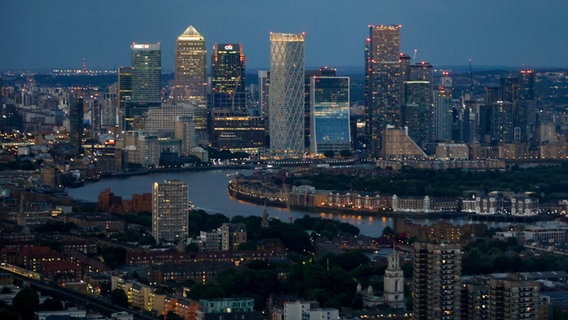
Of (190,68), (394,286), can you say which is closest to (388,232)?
(394,286)

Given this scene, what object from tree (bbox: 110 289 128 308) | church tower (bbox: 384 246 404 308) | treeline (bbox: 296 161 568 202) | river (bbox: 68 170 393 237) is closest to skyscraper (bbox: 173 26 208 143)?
river (bbox: 68 170 393 237)

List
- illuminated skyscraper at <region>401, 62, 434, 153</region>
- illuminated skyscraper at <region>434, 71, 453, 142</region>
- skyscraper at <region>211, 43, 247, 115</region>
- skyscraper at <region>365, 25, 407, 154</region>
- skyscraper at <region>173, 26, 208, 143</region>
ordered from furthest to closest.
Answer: skyscraper at <region>173, 26, 208, 143</region>
skyscraper at <region>211, 43, 247, 115</region>
illuminated skyscraper at <region>434, 71, 453, 142</region>
skyscraper at <region>365, 25, 407, 154</region>
illuminated skyscraper at <region>401, 62, 434, 153</region>

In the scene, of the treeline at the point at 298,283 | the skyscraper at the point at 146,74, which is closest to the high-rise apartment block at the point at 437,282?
the treeline at the point at 298,283

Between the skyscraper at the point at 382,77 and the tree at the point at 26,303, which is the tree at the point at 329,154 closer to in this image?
the skyscraper at the point at 382,77

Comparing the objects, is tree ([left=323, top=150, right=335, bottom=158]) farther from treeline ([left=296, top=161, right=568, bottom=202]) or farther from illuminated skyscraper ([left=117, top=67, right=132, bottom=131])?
illuminated skyscraper ([left=117, top=67, right=132, bottom=131])

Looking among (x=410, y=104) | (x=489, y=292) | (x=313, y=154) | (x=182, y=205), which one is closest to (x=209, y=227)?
(x=182, y=205)

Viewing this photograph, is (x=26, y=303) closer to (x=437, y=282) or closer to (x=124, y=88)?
(x=437, y=282)
